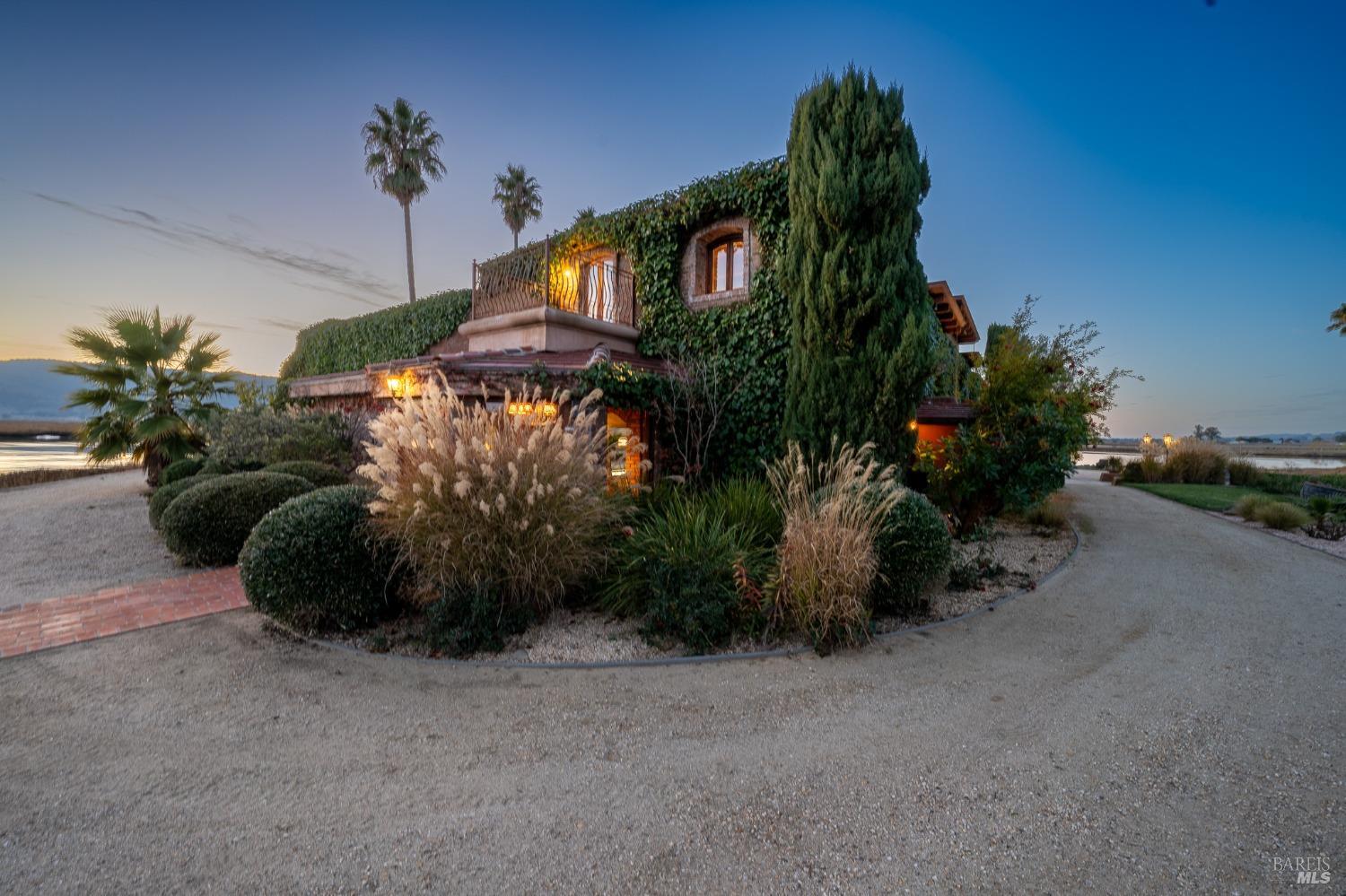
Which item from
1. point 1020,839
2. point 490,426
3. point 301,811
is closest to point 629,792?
point 301,811

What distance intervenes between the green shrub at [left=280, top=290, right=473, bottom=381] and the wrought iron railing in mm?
4529

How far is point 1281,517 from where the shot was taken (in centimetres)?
940

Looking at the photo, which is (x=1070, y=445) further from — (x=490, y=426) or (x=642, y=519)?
(x=490, y=426)

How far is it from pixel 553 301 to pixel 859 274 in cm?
751

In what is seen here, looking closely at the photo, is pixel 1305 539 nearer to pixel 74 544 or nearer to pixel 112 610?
pixel 112 610

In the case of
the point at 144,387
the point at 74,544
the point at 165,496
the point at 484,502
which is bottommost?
the point at 74,544

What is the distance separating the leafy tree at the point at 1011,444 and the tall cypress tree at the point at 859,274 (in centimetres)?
101

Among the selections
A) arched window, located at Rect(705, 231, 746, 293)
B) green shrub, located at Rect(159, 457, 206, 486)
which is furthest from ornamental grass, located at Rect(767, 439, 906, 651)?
green shrub, located at Rect(159, 457, 206, 486)

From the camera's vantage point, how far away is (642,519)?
5.66 meters

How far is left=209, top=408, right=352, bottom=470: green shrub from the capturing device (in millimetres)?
9273

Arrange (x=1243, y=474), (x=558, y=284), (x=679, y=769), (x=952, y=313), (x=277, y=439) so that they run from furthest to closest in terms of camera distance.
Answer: (x=1243, y=474)
(x=952, y=313)
(x=558, y=284)
(x=277, y=439)
(x=679, y=769)

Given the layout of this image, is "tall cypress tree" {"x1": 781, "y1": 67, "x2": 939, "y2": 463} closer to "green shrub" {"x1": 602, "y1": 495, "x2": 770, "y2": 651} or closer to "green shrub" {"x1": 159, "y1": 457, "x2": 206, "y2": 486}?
"green shrub" {"x1": 602, "y1": 495, "x2": 770, "y2": 651}

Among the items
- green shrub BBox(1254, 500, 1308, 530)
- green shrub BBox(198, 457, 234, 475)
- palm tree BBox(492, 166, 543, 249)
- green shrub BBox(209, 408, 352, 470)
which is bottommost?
green shrub BBox(1254, 500, 1308, 530)
